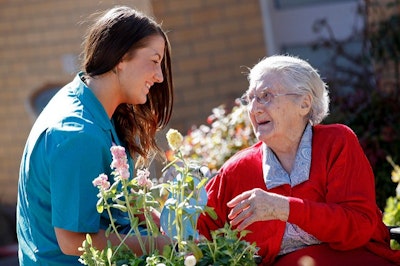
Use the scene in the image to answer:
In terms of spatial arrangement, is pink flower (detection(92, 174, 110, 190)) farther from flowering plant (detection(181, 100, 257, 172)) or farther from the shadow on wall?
the shadow on wall

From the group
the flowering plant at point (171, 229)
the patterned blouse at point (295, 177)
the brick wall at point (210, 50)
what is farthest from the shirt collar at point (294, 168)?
the brick wall at point (210, 50)

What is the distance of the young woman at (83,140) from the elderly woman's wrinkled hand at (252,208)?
0.25 meters

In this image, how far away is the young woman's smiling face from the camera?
3514mm

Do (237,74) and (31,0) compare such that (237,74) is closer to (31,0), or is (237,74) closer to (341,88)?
(341,88)

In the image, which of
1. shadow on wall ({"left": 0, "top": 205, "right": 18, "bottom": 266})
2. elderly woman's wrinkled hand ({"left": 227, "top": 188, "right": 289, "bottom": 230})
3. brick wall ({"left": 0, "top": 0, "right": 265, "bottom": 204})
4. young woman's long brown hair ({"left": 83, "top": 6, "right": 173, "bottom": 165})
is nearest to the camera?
elderly woman's wrinkled hand ({"left": 227, "top": 188, "right": 289, "bottom": 230})

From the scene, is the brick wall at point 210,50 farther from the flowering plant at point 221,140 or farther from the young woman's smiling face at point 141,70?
the young woman's smiling face at point 141,70

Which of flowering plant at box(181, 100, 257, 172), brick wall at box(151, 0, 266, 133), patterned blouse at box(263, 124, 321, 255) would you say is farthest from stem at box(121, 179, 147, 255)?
brick wall at box(151, 0, 266, 133)

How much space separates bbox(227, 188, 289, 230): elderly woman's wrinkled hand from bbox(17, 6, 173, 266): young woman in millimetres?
253

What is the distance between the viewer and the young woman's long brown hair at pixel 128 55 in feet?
11.5

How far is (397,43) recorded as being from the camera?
618 cm

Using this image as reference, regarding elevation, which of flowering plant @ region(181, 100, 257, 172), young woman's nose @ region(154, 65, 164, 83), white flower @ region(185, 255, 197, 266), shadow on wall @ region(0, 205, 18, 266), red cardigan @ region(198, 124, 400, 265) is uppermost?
young woman's nose @ region(154, 65, 164, 83)

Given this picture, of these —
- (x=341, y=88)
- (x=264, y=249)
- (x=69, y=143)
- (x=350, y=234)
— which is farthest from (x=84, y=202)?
(x=341, y=88)

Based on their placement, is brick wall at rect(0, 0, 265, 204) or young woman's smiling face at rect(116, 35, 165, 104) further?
brick wall at rect(0, 0, 265, 204)

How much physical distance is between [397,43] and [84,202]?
3464mm
